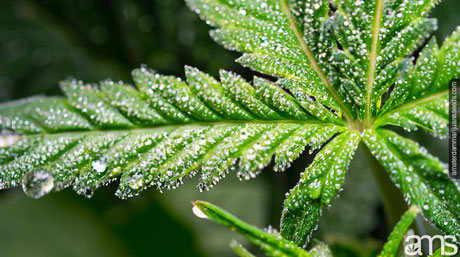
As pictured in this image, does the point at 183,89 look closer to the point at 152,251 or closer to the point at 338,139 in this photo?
the point at 338,139

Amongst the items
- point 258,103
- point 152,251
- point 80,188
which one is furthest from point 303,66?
point 152,251

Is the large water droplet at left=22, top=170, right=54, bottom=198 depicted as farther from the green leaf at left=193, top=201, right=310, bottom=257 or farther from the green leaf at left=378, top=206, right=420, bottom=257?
the green leaf at left=378, top=206, right=420, bottom=257

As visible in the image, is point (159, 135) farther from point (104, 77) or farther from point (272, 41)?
point (104, 77)

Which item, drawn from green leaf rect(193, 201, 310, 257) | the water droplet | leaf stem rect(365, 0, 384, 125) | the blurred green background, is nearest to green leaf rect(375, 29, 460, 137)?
A: leaf stem rect(365, 0, 384, 125)

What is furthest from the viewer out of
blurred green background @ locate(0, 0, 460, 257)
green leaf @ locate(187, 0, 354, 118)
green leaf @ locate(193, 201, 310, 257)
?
blurred green background @ locate(0, 0, 460, 257)

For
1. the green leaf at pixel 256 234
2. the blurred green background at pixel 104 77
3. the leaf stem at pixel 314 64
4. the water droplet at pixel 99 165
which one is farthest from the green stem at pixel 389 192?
the blurred green background at pixel 104 77
